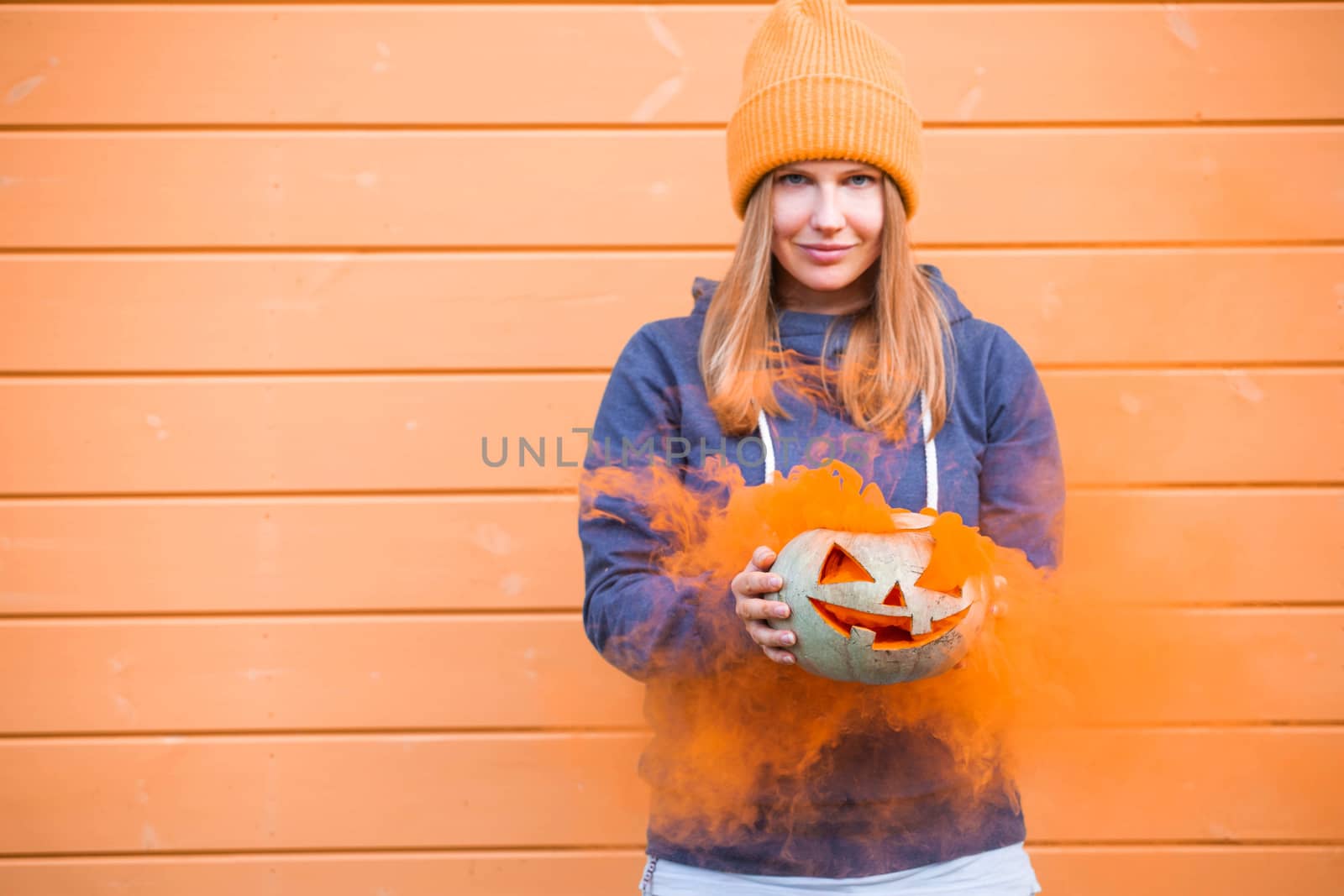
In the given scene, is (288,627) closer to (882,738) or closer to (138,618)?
(138,618)

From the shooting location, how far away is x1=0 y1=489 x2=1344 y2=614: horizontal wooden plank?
2.14 metres

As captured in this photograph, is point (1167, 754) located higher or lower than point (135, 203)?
lower

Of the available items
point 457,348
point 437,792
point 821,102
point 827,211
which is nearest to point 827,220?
point 827,211

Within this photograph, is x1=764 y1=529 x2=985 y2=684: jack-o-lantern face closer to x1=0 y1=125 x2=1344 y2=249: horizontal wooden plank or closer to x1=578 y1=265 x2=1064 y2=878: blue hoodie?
x1=578 y1=265 x2=1064 y2=878: blue hoodie

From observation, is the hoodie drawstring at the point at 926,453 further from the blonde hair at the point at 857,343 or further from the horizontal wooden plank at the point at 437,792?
the horizontal wooden plank at the point at 437,792

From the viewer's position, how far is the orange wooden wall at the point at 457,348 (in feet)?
7.00

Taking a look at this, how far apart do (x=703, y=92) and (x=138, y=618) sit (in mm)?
1685

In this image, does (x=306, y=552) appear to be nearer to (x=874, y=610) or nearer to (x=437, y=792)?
(x=437, y=792)

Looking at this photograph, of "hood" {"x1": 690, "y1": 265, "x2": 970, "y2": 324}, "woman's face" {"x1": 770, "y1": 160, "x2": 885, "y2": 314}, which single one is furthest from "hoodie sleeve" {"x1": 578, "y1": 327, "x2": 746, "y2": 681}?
"woman's face" {"x1": 770, "y1": 160, "x2": 885, "y2": 314}

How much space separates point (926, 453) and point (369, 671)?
1.34 meters

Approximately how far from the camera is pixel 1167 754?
7.07 feet

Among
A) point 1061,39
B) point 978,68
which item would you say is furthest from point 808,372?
point 1061,39

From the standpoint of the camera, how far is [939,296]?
5.30 ft

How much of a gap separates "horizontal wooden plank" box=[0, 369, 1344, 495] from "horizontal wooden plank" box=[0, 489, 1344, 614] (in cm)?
5
